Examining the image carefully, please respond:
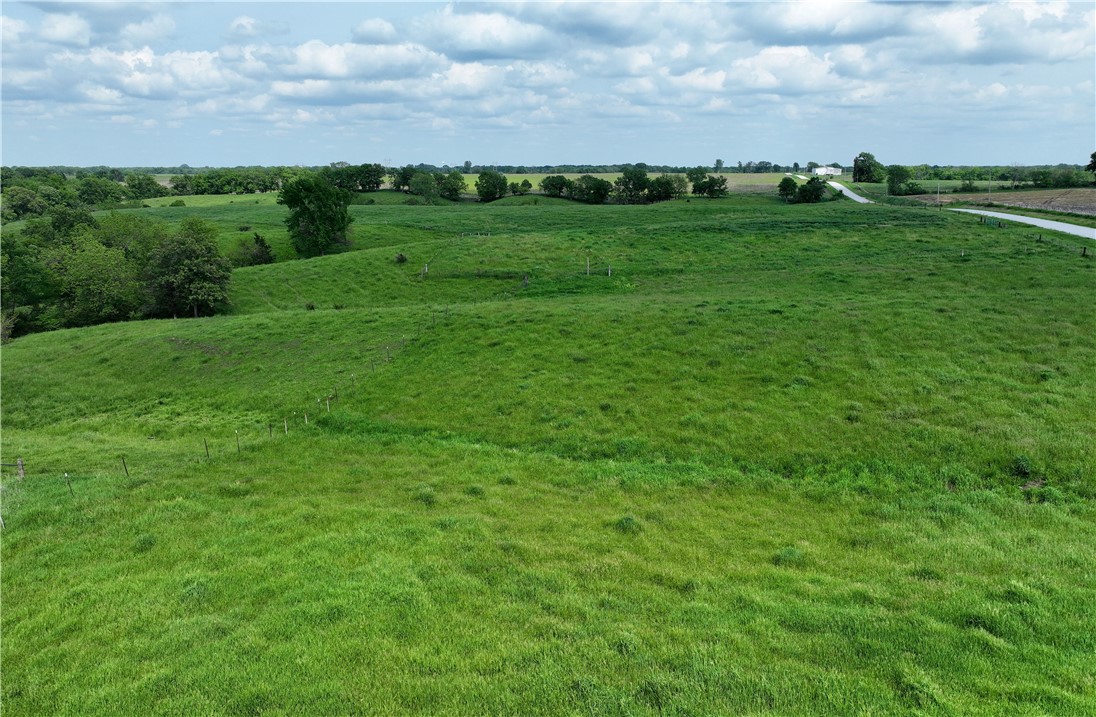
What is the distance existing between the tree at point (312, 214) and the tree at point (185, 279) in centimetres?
1913

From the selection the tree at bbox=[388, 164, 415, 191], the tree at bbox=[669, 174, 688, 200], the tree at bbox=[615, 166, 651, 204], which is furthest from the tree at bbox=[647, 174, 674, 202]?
the tree at bbox=[388, 164, 415, 191]

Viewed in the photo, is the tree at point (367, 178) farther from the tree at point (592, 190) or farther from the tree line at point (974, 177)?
the tree line at point (974, 177)

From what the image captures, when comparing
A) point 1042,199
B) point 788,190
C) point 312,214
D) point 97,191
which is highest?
point 97,191

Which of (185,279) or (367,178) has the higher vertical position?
(367,178)

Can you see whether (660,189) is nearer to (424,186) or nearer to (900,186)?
(900,186)

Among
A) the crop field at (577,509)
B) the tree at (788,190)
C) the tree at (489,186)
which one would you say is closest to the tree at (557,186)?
the tree at (489,186)

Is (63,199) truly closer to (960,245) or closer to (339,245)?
(339,245)

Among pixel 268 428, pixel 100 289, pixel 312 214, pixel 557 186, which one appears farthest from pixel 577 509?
pixel 557 186

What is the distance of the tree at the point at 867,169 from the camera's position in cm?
15821

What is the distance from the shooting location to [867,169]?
160 m

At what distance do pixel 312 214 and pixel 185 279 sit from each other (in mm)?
24136

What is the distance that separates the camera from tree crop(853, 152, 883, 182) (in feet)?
519

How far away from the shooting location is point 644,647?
8.55 meters

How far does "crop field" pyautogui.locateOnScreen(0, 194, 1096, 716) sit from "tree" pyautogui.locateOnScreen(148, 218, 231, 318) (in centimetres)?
1323
